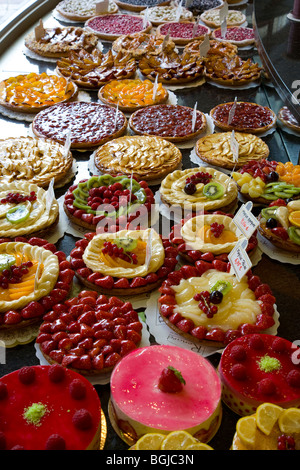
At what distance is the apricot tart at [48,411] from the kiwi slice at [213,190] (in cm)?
177

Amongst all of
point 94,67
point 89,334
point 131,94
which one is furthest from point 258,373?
point 94,67

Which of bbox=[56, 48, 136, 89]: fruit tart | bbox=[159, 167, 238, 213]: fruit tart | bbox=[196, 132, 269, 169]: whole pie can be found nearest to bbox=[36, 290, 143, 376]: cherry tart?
bbox=[159, 167, 238, 213]: fruit tart

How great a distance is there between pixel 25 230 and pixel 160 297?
1.04 meters

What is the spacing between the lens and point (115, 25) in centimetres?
635

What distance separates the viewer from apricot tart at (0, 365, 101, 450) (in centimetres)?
189

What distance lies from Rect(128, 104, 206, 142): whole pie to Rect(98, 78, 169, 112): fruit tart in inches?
7.5

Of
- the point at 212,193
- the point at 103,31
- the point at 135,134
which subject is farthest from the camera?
the point at 103,31

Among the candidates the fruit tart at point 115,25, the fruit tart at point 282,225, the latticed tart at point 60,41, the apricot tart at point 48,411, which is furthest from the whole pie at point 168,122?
the apricot tart at point 48,411

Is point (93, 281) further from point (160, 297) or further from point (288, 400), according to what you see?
point (288, 400)

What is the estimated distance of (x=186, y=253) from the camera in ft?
Result: 10.0

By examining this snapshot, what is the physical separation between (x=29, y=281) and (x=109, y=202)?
0.94 m

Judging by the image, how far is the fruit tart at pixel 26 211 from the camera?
3160mm

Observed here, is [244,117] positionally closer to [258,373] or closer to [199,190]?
[199,190]
